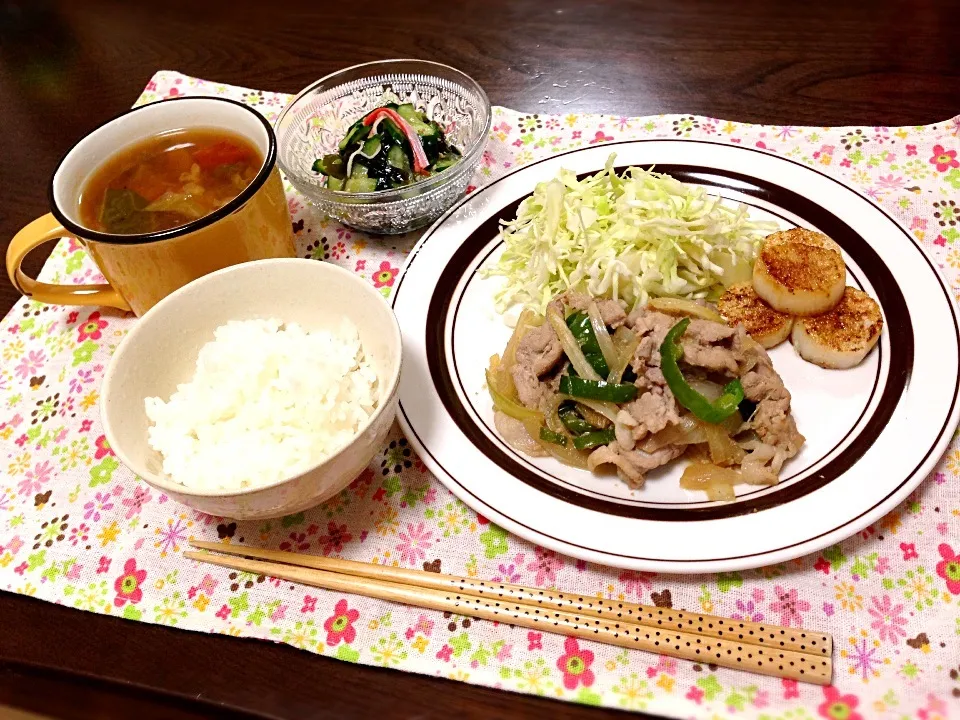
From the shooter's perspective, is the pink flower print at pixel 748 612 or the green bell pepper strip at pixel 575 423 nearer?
the pink flower print at pixel 748 612

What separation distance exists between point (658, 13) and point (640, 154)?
4.39ft

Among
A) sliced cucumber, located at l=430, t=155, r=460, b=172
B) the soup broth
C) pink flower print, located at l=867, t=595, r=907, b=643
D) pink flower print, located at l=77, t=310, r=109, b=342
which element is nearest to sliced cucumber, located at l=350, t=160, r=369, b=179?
sliced cucumber, located at l=430, t=155, r=460, b=172

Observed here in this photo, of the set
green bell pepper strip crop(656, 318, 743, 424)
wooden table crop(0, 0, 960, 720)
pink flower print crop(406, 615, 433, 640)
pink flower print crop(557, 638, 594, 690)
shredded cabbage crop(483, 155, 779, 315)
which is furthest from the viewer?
wooden table crop(0, 0, 960, 720)

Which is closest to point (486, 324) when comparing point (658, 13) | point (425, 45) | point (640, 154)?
point (640, 154)

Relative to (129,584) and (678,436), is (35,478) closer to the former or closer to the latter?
(129,584)

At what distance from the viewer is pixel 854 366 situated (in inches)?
78.8

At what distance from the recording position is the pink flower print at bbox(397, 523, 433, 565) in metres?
1.81

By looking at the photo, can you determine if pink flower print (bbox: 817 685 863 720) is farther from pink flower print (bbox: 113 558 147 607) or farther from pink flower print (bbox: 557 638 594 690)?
pink flower print (bbox: 113 558 147 607)

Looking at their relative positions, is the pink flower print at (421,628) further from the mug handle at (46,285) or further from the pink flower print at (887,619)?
the mug handle at (46,285)

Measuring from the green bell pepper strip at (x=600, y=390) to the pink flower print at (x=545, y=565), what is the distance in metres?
0.41

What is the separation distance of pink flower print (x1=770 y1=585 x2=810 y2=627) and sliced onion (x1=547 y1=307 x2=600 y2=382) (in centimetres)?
68

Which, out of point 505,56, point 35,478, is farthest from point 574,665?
point 505,56

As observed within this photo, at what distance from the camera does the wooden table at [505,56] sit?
2.87 m

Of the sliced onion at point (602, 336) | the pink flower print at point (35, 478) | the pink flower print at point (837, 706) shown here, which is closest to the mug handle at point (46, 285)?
the pink flower print at point (35, 478)
